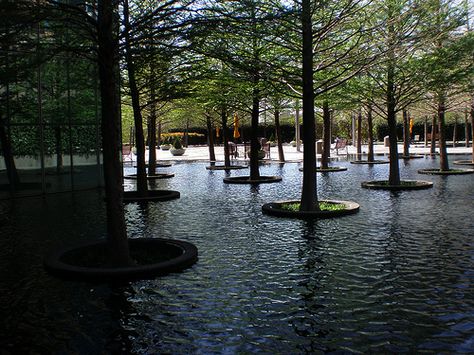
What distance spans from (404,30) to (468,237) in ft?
22.5

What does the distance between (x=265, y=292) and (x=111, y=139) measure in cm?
281

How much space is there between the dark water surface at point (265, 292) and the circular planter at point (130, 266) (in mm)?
212

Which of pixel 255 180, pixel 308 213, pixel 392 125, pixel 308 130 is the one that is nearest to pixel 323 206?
Result: pixel 308 213

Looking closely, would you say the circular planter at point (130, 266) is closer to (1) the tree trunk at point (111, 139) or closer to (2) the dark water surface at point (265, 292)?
(2) the dark water surface at point (265, 292)

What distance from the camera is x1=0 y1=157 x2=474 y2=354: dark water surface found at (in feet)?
14.7

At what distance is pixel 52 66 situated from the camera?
1602cm

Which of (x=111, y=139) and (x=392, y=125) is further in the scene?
(x=392, y=125)

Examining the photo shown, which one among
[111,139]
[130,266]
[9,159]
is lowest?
[130,266]

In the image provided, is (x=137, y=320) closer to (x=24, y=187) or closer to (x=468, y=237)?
(x=468, y=237)

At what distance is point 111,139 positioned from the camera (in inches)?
265

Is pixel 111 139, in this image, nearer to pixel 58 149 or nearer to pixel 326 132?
pixel 58 149

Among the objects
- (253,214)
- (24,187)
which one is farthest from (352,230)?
(24,187)

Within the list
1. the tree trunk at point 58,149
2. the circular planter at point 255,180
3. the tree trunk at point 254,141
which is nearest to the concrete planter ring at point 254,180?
the circular planter at point 255,180

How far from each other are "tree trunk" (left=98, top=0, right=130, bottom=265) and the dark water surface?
780 mm
